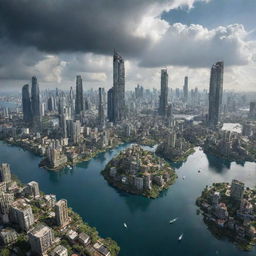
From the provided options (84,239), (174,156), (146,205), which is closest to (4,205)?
(84,239)

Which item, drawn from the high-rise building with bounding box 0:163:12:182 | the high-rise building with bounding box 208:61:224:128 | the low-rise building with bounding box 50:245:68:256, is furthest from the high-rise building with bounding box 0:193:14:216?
the high-rise building with bounding box 208:61:224:128

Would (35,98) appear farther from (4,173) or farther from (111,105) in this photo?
(4,173)

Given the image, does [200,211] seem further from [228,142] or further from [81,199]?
[228,142]

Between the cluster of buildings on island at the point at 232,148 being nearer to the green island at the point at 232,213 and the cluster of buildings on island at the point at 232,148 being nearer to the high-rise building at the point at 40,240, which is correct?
the green island at the point at 232,213

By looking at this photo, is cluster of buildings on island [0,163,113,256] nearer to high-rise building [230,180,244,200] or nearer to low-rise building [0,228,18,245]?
low-rise building [0,228,18,245]

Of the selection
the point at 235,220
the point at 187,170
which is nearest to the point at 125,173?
the point at 187,170

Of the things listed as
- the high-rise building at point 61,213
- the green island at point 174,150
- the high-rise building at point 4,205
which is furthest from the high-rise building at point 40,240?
the green island at point 174,150

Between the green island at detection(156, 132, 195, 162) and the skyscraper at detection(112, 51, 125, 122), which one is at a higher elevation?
the skyscraper at detection(112, 51, 125, 122)
